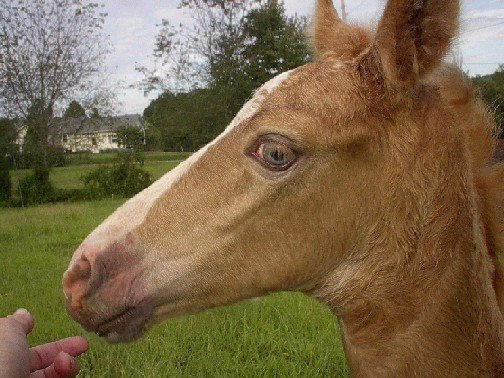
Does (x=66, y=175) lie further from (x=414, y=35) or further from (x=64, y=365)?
(x=414, y=35)

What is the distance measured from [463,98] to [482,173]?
34cm

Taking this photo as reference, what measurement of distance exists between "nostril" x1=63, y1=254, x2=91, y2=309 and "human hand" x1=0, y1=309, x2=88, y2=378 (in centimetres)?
26

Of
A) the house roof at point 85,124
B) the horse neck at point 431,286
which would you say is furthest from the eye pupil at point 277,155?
the house roof at point 85,124

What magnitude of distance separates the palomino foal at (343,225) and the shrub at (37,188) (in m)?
19.6

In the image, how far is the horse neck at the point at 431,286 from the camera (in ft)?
6.19

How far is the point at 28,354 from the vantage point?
1940 millimetres

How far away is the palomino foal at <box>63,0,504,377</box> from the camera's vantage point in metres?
1.86

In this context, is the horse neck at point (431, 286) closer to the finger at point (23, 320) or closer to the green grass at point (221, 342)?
the green grass at point (221, 342)

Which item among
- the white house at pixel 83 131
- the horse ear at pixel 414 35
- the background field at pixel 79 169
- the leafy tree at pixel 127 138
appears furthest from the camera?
the leafy tree at pixel 127 138

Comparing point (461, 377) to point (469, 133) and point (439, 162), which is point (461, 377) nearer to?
point (439, 162)

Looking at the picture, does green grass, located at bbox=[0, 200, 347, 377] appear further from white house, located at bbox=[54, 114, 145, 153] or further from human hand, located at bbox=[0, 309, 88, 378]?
white house, located at bbox=[54, 114, 145, 153]

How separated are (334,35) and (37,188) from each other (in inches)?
785

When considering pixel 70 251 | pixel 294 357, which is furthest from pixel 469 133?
pixel 70 251

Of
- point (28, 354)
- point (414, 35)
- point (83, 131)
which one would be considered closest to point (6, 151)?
point (83, 131)
